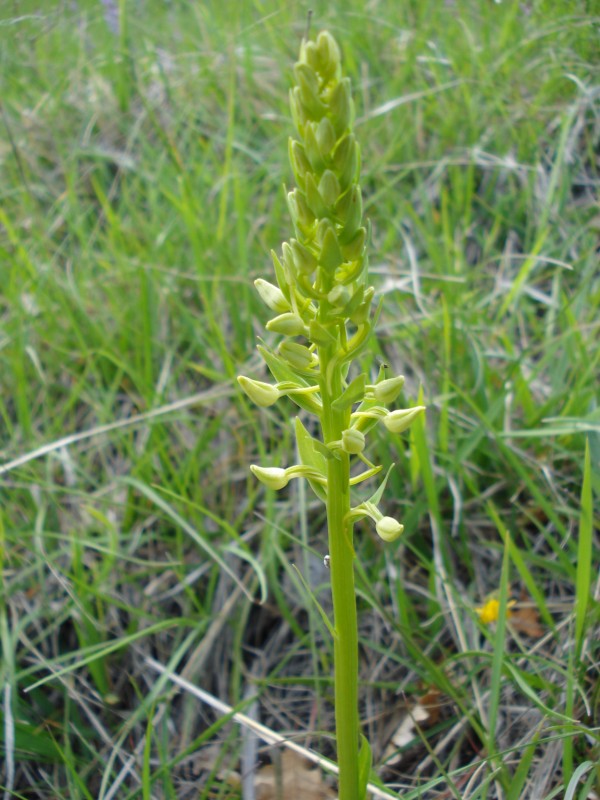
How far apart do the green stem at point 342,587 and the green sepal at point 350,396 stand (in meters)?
0.03

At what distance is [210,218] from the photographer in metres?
3.34

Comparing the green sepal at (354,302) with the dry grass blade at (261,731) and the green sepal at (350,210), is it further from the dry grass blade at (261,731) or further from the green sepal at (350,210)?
the dry grass blade at (261,731)

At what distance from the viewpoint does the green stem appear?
128 cm

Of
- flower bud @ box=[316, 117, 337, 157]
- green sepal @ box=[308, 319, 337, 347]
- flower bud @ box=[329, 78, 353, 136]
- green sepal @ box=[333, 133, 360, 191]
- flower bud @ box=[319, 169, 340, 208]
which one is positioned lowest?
green sepal @ box=[308, 319, 337, 347]

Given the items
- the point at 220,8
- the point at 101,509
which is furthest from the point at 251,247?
the point at 220,8

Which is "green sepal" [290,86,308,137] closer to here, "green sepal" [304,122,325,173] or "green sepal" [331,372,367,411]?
"green sepal" [304,122,325,173]

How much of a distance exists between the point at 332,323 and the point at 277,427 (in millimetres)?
1529

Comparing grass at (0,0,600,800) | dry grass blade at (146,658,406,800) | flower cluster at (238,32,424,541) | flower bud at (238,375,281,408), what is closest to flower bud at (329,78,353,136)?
flower cluster at (238,32,424,541)

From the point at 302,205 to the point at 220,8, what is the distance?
439 cm

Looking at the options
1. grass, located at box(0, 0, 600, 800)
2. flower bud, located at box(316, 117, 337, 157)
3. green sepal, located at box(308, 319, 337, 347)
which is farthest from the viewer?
grass, located at box(0, 0, 600, 800)

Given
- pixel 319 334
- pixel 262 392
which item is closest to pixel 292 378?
pixel 262 392

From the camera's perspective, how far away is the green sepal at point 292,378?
1309 millimetres

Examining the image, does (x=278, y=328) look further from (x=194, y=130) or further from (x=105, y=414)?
(x=194, y=130)

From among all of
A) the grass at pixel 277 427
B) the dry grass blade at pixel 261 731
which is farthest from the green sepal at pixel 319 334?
the dry grass blade at pixel 261 731
